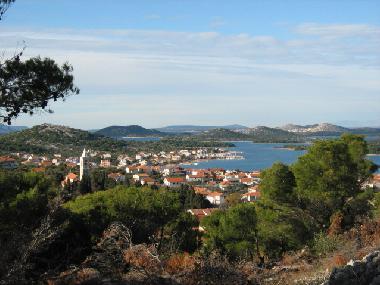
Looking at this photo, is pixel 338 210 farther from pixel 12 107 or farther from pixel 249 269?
pixel 12 107

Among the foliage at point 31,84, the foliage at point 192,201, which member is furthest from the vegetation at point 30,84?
the foliage at point 192,201

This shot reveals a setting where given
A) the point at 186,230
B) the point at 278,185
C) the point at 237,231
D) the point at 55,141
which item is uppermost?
the point at 278,185

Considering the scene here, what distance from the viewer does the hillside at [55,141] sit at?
7462cm

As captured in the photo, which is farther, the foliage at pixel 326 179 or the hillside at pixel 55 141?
the hillside at pixel 55 141

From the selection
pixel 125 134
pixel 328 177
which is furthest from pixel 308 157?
pixel 125 134

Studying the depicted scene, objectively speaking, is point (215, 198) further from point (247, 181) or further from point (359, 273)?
point (359, 273)

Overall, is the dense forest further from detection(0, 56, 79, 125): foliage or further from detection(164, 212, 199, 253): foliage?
detection(0, 56, 79, 125): foliage

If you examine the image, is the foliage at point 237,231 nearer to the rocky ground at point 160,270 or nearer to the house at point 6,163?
the house at point 6,163

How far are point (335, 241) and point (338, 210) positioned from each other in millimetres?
3726

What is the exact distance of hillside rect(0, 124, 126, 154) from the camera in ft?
245

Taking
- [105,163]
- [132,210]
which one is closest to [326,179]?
[132,210]

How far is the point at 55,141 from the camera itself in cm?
9375

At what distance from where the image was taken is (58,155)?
7950cm

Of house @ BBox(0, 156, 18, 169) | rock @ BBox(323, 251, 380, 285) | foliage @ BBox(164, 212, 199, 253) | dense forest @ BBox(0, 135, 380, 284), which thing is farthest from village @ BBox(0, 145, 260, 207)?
rock @ BBox(323, 251, 380, 285)
